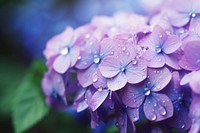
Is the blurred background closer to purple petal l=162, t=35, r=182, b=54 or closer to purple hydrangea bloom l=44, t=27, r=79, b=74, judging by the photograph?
purple hydrangea bloom l=44, t=27, r=79, b=74

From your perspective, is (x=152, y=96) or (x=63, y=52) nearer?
(x=152, y=96)

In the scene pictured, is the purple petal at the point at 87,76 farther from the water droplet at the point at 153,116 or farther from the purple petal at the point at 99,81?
the water droplet at the point at 153,116

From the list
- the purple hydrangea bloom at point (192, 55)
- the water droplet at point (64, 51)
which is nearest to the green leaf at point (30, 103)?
the water droplet at point (64, 51)

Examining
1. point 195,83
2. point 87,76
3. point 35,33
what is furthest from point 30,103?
point 35,33

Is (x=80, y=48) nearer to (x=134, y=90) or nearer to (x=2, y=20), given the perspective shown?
(x=134, y=90)

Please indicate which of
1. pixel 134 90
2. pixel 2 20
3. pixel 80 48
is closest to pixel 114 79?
pixel 134 90

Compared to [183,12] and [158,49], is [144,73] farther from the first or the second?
[183,12]
